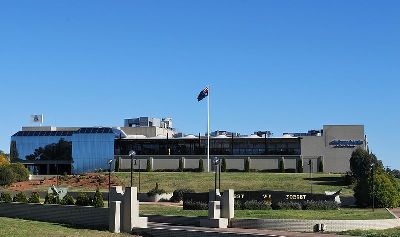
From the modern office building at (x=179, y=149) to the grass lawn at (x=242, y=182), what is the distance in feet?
53.5

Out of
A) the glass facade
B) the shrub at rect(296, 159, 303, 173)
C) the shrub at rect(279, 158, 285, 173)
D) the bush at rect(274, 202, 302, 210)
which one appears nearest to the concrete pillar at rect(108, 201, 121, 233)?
the bush at rect(274, 202, 302, 210)

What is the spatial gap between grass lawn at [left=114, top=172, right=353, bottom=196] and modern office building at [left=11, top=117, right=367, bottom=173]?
16308 mm

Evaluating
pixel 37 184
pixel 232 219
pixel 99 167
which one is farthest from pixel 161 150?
pixel 232 219

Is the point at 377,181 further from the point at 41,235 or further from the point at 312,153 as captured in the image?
the point at 312,153

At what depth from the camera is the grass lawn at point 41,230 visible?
32.4 meters

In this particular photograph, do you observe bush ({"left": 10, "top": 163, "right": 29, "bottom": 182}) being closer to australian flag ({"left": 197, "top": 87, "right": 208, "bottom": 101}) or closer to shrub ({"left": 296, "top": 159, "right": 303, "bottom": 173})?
australian flag ({"left": 197, "top": 87, "right": 208, "bottom": 101})

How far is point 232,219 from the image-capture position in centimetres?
3544

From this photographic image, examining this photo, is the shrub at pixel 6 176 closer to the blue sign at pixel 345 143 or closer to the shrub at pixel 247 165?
the shrub at pixel 247 165

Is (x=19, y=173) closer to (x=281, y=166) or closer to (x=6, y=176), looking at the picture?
(x=6, y=176)

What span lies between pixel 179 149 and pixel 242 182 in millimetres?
30528

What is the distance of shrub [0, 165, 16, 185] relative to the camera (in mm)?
87369

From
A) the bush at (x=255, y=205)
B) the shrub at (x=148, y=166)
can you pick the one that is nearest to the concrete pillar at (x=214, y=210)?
the bush at (x=255, y=205)

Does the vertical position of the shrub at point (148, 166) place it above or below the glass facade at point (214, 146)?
below

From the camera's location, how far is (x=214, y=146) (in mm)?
107250
